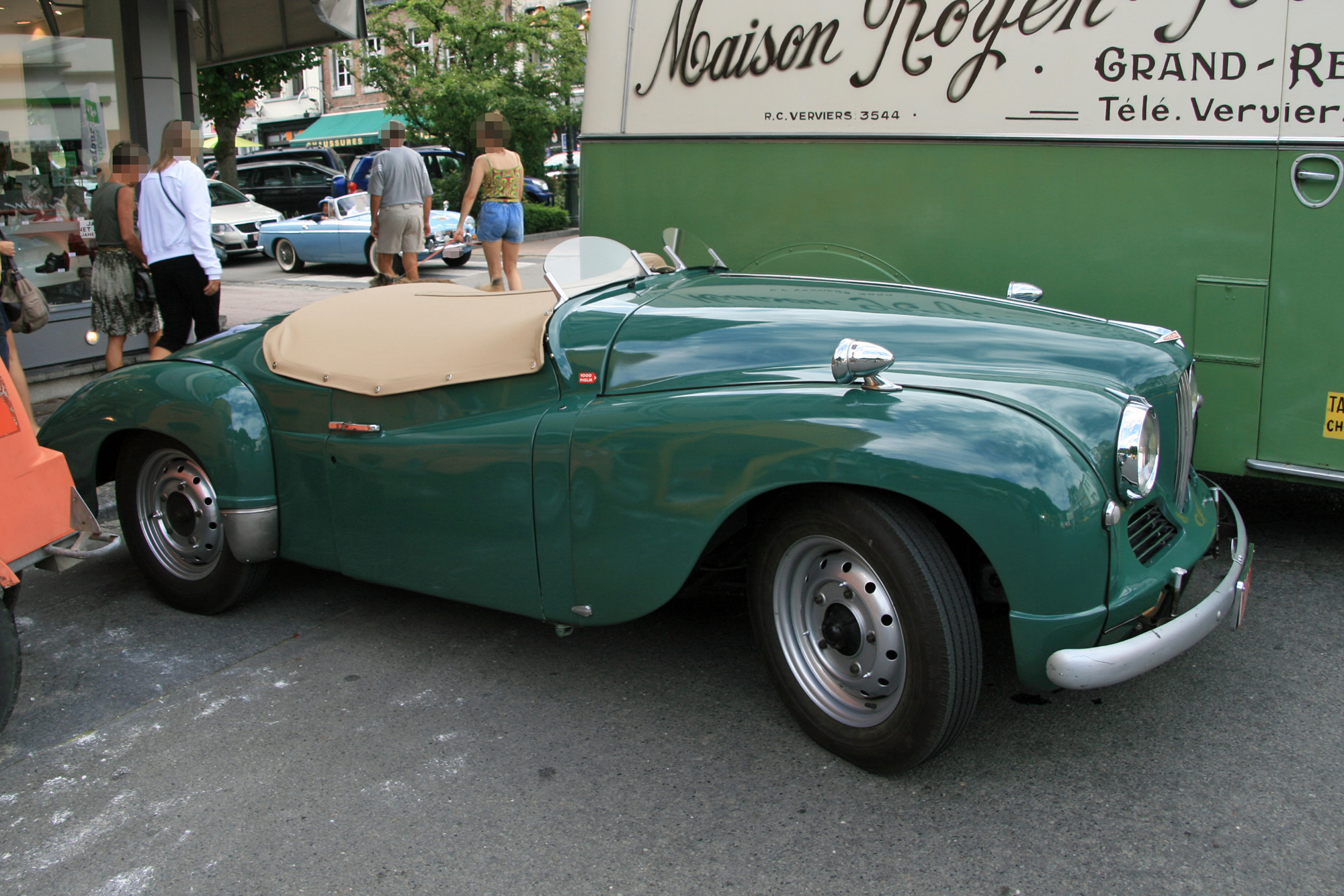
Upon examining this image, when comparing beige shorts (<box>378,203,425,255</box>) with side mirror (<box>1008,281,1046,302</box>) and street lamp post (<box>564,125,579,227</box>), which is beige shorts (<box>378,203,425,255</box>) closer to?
side mirror (<box>1008,281,1046,302</box>)

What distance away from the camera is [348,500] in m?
3.63

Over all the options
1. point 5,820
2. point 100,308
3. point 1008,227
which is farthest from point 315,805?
point 100,308

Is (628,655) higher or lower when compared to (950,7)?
lower

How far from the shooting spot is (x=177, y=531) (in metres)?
4.11

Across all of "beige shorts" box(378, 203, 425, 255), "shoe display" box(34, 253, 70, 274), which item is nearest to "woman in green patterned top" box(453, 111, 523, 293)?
"beige shorts" box(378, 203, 425, 255)

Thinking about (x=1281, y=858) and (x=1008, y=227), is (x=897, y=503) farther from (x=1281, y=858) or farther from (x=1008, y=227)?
(x=1008, y=227)

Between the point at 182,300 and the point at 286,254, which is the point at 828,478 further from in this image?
the point at 286,254

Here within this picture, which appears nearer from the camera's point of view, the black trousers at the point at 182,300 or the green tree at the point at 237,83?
the black trousers at the point at 182,300

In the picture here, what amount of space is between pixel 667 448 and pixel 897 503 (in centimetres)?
65

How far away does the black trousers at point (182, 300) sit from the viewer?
6.68 m

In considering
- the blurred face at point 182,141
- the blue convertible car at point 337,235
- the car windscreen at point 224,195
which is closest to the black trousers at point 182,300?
the blurred face at point 182,141

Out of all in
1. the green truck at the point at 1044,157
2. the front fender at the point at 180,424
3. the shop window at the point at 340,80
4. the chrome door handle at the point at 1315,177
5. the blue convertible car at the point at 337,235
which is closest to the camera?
the front fender at the point at 180,424

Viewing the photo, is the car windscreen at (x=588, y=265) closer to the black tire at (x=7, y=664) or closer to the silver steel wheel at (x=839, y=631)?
the silver steel wheel at (x=839, y=631)

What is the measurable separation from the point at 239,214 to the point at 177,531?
16643mm
